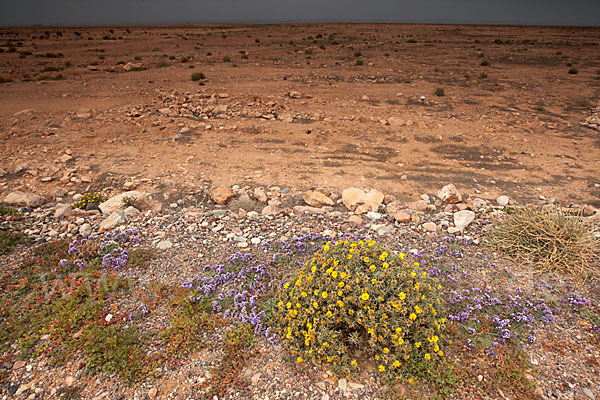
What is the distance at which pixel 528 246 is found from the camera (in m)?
4.59

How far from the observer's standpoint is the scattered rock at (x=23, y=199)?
236 inches

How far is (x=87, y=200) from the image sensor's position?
610cm

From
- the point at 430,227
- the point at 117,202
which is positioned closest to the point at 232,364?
the point at 430,227

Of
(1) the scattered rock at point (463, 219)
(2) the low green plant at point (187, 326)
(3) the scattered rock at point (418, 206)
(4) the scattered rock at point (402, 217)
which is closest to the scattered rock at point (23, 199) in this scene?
(2) the low green plant at point (187, 326)

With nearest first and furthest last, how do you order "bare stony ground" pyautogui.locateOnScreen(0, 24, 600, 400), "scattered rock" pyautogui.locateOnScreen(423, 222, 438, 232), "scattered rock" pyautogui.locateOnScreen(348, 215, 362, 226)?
1. "bare stony ground" pyautogui.locateOnScreen(0, 24, 600, 400)
2. "scattered rock" pyautogui.locateOnScreen(423, 222, 438, 232)
3. "scattered rock" pyautogui.locateOnScreen(348, 215, 362, 226)

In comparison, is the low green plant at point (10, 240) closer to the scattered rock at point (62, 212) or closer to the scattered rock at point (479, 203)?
the scattered rock at point (62, 212)

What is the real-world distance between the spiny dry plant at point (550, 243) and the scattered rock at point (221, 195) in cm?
435

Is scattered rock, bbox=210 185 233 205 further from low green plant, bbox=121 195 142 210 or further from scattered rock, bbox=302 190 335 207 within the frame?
scattered rock, bbox=302 190 335 207

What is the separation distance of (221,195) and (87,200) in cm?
239

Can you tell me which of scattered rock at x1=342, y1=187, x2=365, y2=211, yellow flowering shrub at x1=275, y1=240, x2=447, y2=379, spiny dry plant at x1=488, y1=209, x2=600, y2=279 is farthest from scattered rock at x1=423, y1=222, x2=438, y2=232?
yellow flowering shrub at x1=275, y1=240, x2=447, y2=379

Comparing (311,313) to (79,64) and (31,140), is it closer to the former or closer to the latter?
(31,140)

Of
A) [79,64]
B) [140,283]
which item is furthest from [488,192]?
[79,64]

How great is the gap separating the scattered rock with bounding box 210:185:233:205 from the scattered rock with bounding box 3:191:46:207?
3.08 m

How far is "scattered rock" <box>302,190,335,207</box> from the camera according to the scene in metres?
6.16
